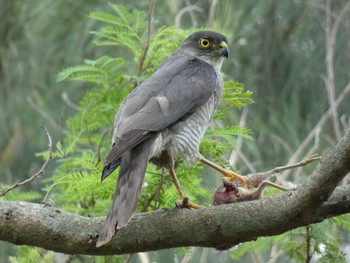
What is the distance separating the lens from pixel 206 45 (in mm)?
5004

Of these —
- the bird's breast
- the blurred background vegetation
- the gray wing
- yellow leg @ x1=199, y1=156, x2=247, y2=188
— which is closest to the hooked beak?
the gray wing

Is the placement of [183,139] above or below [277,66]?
below

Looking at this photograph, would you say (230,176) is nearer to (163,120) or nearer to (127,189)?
(163,120)

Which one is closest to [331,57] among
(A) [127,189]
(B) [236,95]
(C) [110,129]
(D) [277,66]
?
(D) [277,66]

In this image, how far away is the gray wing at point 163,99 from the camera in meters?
3.93

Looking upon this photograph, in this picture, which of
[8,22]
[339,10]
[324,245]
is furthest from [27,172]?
[324,245]

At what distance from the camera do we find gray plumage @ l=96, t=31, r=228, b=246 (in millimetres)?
3682

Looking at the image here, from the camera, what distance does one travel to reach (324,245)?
13.3 ft

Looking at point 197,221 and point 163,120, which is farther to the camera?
point 163,120

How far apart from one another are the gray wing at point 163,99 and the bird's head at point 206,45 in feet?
0.46

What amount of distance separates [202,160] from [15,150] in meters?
4.61

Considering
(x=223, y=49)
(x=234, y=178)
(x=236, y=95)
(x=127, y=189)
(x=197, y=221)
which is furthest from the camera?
(x=223, y=49)

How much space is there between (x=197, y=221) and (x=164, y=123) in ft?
2.67

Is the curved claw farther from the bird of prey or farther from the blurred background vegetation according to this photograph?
the blurred background vegetation
